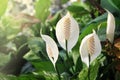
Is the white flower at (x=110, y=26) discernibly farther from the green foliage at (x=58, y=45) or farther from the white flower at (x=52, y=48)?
the white flower at (x=52, y=48)

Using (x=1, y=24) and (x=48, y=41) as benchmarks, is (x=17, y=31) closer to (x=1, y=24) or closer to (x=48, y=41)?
(x=1, y=24)

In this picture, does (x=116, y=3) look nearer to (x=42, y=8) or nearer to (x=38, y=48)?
(x=38, y=48)

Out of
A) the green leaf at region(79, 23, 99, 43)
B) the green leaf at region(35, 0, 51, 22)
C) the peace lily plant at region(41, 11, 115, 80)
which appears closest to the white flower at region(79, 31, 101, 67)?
the peace lily plant at region(41, 11, 115, 80)

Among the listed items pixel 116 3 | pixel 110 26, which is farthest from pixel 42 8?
pixel 110 26

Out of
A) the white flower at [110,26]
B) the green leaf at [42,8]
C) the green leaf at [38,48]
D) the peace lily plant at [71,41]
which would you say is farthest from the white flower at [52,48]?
the green leaf at [42,8]

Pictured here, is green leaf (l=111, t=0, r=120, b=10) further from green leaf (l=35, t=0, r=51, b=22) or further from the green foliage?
green leaf (l=35, t=0, r=51, b=22)
